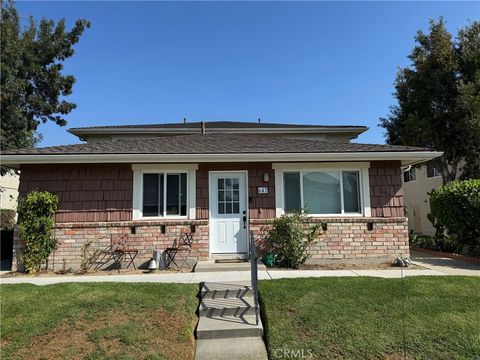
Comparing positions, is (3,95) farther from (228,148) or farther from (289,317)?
(289,317)

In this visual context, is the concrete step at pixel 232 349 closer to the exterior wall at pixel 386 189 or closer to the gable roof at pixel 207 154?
the gable roof at pixel 207 154

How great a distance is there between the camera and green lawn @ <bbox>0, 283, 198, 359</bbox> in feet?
13.7

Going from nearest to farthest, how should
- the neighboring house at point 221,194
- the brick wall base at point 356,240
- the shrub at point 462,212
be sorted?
the neighboring house at point 221,194 → the brick wall base at point 356,240 → the shrub at point 462,212

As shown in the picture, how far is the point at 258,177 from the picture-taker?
8.85 meters

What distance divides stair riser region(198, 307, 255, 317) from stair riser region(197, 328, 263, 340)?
48 centimetres

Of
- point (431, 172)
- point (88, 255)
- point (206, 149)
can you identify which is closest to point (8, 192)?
point (88, 255)

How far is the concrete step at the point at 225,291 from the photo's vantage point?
19.2ft

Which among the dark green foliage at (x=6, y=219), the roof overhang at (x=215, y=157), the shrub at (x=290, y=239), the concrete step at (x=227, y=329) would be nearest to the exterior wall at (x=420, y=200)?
the roof overhang at (x=215, y=157)

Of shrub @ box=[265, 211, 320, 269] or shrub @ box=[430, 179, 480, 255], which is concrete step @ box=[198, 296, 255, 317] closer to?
shrub @ box=[265, 211, 320, 269]

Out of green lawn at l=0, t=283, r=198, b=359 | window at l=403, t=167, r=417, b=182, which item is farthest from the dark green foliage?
window at l=403, t=167, r=417, b=182

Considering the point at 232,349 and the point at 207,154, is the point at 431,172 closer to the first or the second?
the point at 207,154

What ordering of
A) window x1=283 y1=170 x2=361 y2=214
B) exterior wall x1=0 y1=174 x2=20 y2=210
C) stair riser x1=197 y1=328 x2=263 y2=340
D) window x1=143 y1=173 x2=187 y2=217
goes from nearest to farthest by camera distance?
stair riser x1=197 y1=328 x2=263 y2=340
window x1=143 y1=173 x2=187 y2=217
window x1=283 y1=170 x2=361 y2=214
exterior wall x1=0 y1=174 x2=20 y2=210

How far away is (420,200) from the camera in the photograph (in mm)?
20938

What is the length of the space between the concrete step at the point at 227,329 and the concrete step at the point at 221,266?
8.43 feet
